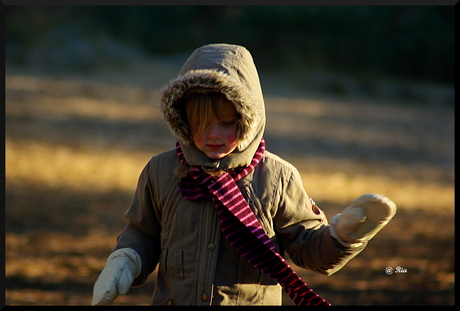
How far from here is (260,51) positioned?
1825 centimetres

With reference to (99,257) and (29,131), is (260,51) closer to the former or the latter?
(29,131)

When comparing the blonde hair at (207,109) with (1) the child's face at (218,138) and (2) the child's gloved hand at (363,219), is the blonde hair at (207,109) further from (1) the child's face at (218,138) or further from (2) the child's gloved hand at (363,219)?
(2) the child's gloved hand at (363,219)

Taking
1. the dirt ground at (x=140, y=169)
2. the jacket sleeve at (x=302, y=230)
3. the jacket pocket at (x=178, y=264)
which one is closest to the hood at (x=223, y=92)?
the jacket sleeve at (x=302, y=230)

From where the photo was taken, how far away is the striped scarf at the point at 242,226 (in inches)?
79.8

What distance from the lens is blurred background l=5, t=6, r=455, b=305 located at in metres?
4.76


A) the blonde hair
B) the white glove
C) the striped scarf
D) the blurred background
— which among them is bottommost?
the white glove

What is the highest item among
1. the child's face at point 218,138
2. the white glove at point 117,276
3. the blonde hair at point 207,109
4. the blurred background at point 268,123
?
the blurred background at point 268,123

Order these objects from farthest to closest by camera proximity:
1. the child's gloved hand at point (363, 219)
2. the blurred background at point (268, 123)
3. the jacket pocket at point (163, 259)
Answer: the blurred background at point (268, 123) < the jacket pocket at point (163, 259) < the child's gloved hand at point (363, 219)

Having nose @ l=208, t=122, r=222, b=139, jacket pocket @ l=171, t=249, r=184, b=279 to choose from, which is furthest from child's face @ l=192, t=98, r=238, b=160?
jacket pocket @ l=171, t=249, r=184, b=279

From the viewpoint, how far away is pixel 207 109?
208 centimetres

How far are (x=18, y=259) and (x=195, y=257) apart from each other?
9.90 ft

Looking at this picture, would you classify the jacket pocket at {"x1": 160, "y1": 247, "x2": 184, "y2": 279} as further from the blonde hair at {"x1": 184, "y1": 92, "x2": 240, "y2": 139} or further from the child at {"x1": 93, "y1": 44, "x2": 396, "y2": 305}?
the blonde hair at {"x1": 184, "y1": 92, "x2": 240, "y2": 139}

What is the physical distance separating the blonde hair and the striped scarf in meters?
0.17

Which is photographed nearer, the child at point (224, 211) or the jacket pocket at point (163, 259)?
the child at point (224, 211)
